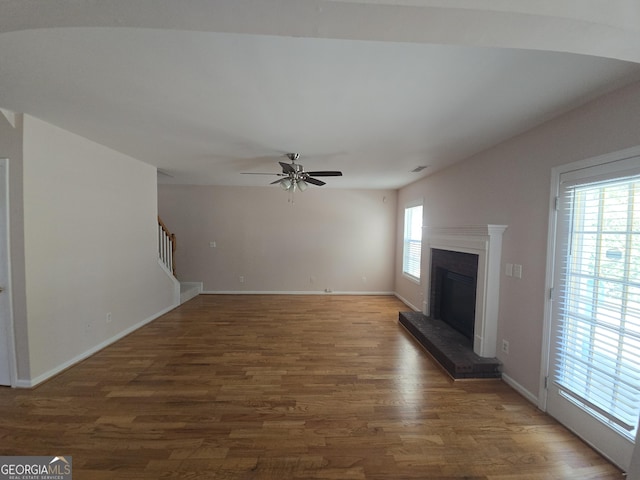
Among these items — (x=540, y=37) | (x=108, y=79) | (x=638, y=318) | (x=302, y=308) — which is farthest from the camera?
(x=302, y=308)

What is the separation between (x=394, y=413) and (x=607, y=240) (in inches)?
81.2

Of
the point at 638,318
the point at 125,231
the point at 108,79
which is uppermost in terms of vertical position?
the point at 108,79

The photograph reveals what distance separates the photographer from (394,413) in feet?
6.52

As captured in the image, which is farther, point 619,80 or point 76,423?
point 76,423

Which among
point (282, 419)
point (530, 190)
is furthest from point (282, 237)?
point (530, 190)

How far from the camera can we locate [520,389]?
2293 millimetres

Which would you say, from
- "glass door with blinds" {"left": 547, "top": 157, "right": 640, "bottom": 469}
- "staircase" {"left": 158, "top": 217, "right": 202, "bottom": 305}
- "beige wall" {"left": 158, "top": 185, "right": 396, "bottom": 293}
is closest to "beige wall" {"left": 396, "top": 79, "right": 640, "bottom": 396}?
"glass door with blinds" {"left": 547, "top": 157, "right": 640, "bottom": 469}

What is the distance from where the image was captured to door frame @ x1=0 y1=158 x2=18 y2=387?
2178mm

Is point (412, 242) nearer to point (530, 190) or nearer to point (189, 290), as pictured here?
point (530, 190)

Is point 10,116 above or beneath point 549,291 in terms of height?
above

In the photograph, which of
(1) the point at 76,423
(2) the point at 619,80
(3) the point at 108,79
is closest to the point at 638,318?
(2) the point at 619,80

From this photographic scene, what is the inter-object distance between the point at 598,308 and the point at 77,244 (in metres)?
4.90

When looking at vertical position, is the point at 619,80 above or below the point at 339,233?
above

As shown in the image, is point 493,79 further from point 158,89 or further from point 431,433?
point 431,433
